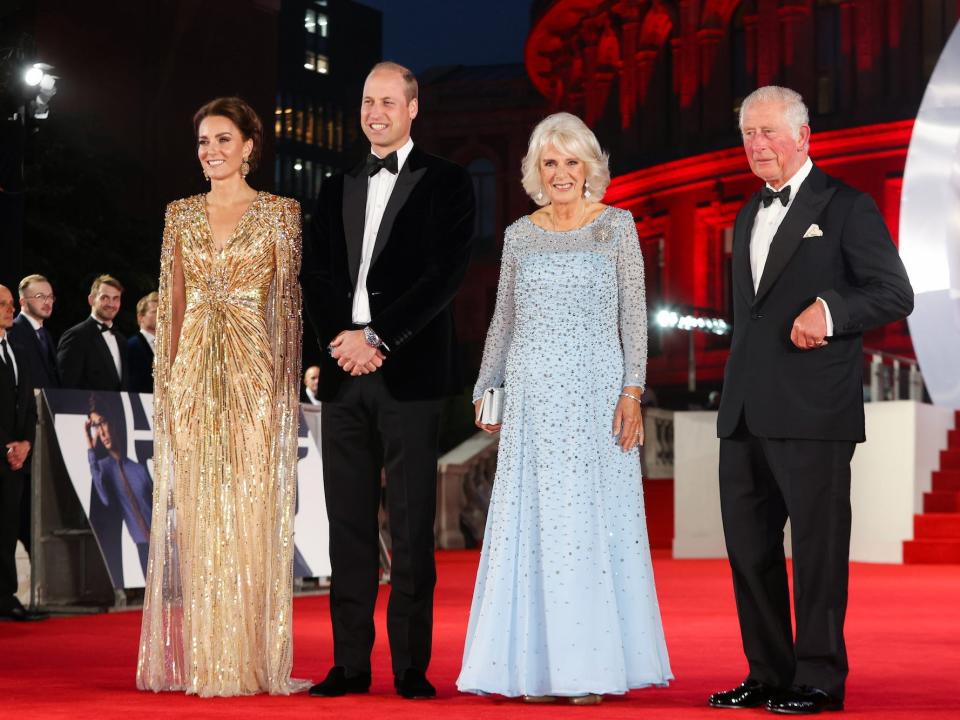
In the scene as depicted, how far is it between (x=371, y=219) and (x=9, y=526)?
4.65m

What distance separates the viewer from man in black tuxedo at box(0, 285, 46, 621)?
8.79 meters

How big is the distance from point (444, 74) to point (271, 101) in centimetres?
1793

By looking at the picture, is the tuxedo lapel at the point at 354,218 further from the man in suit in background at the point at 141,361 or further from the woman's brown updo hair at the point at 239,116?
the man in suit in background at the point at 141,361

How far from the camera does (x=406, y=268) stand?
5.29 m

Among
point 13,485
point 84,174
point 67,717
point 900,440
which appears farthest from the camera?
point 84,174

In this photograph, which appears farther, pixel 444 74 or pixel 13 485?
pixel 444 74

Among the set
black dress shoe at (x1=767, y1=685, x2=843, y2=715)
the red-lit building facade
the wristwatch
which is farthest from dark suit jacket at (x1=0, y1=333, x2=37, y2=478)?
the red-lit building facade

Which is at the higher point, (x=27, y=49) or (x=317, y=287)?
(x=27, y=49)

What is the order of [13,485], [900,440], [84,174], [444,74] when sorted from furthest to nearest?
[444,74]
[84,174]
[900,440]
[13,485]

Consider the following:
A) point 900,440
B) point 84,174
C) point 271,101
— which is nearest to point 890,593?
point 900,440

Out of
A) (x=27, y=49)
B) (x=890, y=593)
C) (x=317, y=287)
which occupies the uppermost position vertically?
(x=27, y=49)

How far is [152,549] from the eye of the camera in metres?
5.56

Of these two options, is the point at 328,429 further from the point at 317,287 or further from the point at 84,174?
the point at 84,174

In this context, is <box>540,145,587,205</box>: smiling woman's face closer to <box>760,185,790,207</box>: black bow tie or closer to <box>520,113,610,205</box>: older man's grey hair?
<box>520,113,610,205</box>: older man's grey hair
